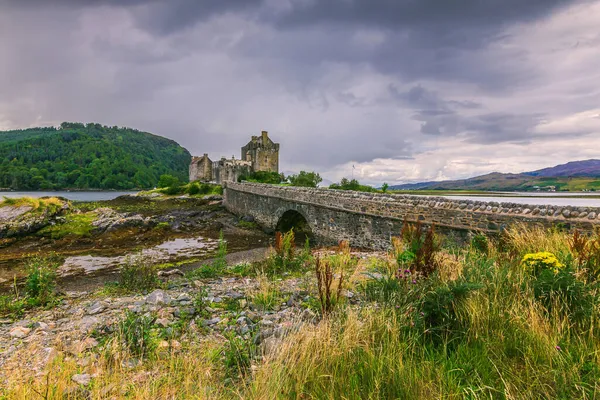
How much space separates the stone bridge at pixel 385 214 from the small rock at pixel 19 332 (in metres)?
7.39

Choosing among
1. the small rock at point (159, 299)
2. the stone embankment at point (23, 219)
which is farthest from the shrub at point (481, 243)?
the stone embankment at point (23, 219)

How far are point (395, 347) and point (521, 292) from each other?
85.4 inches

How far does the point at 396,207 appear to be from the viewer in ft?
43.2

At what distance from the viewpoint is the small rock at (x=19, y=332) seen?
534cm

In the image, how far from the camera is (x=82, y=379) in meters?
3.23

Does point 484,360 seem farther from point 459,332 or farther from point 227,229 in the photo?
point 227,229

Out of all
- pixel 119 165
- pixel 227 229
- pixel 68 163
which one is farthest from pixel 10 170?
pixel 227 229

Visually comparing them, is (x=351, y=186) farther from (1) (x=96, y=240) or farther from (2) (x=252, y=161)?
(2) (x=252, y=161)

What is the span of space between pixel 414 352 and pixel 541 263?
285 cm

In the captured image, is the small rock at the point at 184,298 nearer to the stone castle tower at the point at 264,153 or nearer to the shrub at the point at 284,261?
the shrub at the point at 284,261

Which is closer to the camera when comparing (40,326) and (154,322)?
(154,322)

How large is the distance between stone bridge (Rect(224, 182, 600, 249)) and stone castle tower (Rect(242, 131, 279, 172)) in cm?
3333

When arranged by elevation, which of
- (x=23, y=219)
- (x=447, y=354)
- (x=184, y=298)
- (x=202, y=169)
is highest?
(x=202, y=169)

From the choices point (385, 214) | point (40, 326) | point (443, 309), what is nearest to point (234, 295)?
point (40, 326)
